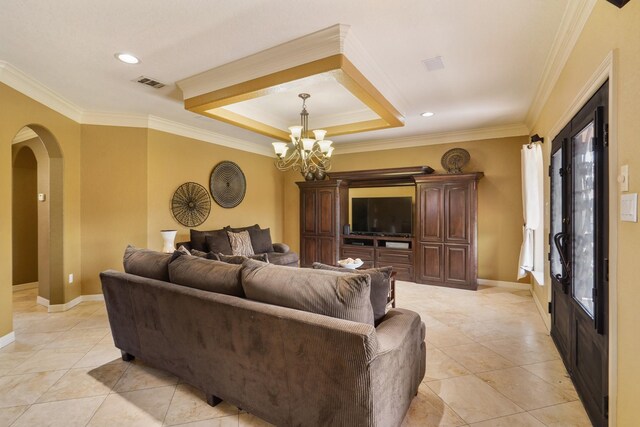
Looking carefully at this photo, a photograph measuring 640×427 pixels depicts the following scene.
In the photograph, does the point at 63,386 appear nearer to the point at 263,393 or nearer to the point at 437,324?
the point at 263,393

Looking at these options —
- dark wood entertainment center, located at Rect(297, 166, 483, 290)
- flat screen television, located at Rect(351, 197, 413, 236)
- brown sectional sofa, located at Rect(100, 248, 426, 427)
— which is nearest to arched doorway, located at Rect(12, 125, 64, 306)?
brown sectional sofa, located at Rect(100, 248, 426, 427)

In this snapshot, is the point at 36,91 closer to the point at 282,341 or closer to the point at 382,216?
the point at 282,341

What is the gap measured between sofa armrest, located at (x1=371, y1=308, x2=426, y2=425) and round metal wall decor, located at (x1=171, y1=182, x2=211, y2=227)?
4116mm

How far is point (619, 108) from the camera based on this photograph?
1490mm

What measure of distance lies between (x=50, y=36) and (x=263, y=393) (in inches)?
125

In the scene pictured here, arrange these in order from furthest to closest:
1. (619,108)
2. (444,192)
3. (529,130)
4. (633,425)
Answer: (444,192) < (529,130) < (619,108) < (633,425)

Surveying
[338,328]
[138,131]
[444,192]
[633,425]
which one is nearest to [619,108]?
[633,425]

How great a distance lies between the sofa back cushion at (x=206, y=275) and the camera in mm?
1998

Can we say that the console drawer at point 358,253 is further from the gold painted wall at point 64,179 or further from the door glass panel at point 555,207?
the gold painted wall at point 64,179

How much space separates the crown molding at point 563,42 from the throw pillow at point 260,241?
15.2ft

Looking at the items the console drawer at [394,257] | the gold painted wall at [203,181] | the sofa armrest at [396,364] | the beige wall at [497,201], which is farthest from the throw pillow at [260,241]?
the sofa armrest at [396,364]

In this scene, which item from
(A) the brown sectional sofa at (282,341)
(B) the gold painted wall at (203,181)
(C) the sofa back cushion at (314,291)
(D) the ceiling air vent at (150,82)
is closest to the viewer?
(A) the brown sectional sofa at (282,341)

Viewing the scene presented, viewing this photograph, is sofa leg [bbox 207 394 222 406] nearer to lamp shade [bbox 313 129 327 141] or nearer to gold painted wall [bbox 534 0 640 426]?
gold painted wall [bbox 534 0 640 426]

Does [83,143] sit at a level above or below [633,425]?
above
